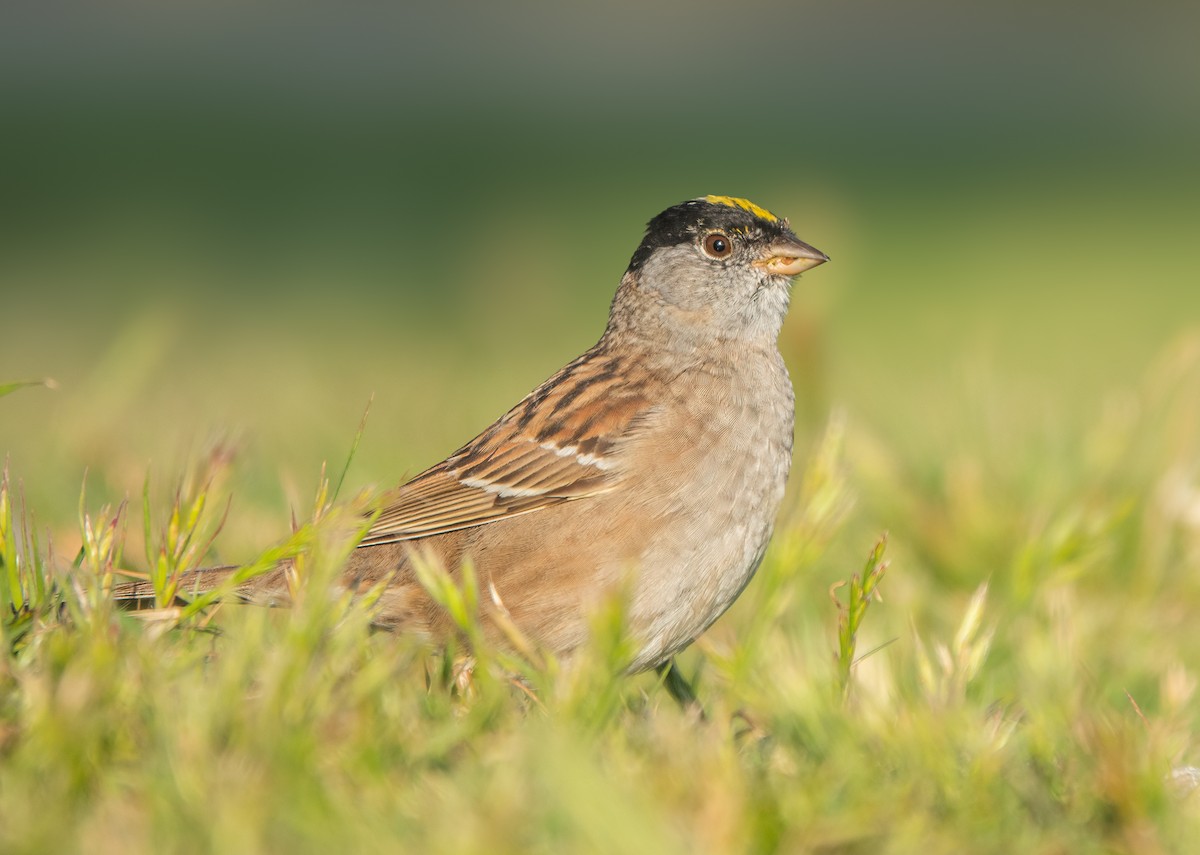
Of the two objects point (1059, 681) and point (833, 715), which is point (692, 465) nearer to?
point (1059, 681)

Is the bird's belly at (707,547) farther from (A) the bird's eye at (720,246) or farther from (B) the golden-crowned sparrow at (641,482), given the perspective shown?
(A) the bird's eye at (720,246)

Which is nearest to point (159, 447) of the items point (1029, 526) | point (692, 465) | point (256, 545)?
point (256, 545)

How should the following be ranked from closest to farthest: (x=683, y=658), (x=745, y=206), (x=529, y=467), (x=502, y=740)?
(x=502, y=740), (x=529, y=467), (x=683, y=658), (x=745, y=206)

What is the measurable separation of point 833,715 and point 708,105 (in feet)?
60.5

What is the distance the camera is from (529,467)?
3928 millimetres

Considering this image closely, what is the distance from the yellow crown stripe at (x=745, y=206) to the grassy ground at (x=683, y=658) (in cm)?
70

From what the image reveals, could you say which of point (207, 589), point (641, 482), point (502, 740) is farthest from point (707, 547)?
point (502, 740)

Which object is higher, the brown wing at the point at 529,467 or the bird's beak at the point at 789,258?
the bird's beak at the point at 789,258

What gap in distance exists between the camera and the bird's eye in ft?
14.7

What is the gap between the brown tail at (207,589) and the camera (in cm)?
302

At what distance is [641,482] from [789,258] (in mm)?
1031

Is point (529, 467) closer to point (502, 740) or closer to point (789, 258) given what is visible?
point (789, 258)

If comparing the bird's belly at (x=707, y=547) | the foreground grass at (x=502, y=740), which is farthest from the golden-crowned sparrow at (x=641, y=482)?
the foreground grass at (x=502, y=740)

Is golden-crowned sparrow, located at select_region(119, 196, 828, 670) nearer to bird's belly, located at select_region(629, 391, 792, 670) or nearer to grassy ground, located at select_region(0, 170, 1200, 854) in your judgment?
bird's belly, located at select_region(629, 391, 792, 670)
